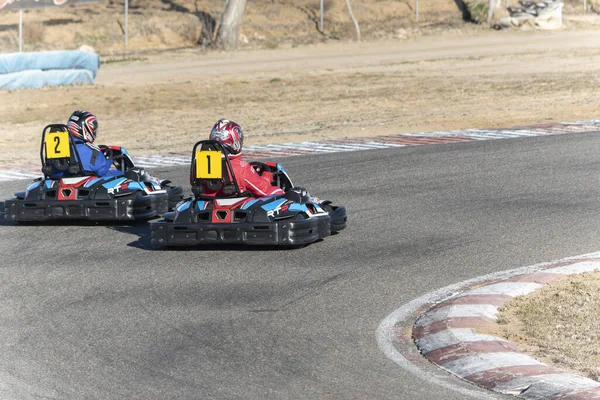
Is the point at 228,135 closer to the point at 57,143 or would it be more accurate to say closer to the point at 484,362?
the point at 57,143

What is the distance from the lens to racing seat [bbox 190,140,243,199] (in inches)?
371

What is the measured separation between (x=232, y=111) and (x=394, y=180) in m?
9.31

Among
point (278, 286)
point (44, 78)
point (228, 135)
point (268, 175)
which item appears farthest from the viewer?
point (44, 78)

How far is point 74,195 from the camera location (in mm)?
10789

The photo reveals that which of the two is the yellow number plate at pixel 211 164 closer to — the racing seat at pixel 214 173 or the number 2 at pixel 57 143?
the racing seat at pixel 214 173

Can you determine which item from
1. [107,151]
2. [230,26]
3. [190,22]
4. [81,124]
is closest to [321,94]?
[230,26]

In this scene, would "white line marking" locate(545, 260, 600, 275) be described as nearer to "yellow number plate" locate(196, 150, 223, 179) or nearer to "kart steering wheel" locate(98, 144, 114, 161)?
"yellow number plate" locate(196, 150, 223, 179)

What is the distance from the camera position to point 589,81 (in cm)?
2341

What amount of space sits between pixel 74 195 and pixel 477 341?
5.63 metres

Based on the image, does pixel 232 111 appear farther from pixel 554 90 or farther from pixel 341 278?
pixel 341 278

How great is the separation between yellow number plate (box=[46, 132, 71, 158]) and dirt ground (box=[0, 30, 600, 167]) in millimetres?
5591

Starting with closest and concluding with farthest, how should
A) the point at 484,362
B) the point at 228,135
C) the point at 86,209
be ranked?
1. the point at 484,362
2. the point at 228,135
3. the point at 86,209

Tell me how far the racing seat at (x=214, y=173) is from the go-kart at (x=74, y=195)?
53.1 inches

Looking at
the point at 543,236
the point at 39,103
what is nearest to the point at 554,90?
the point at 39,103
